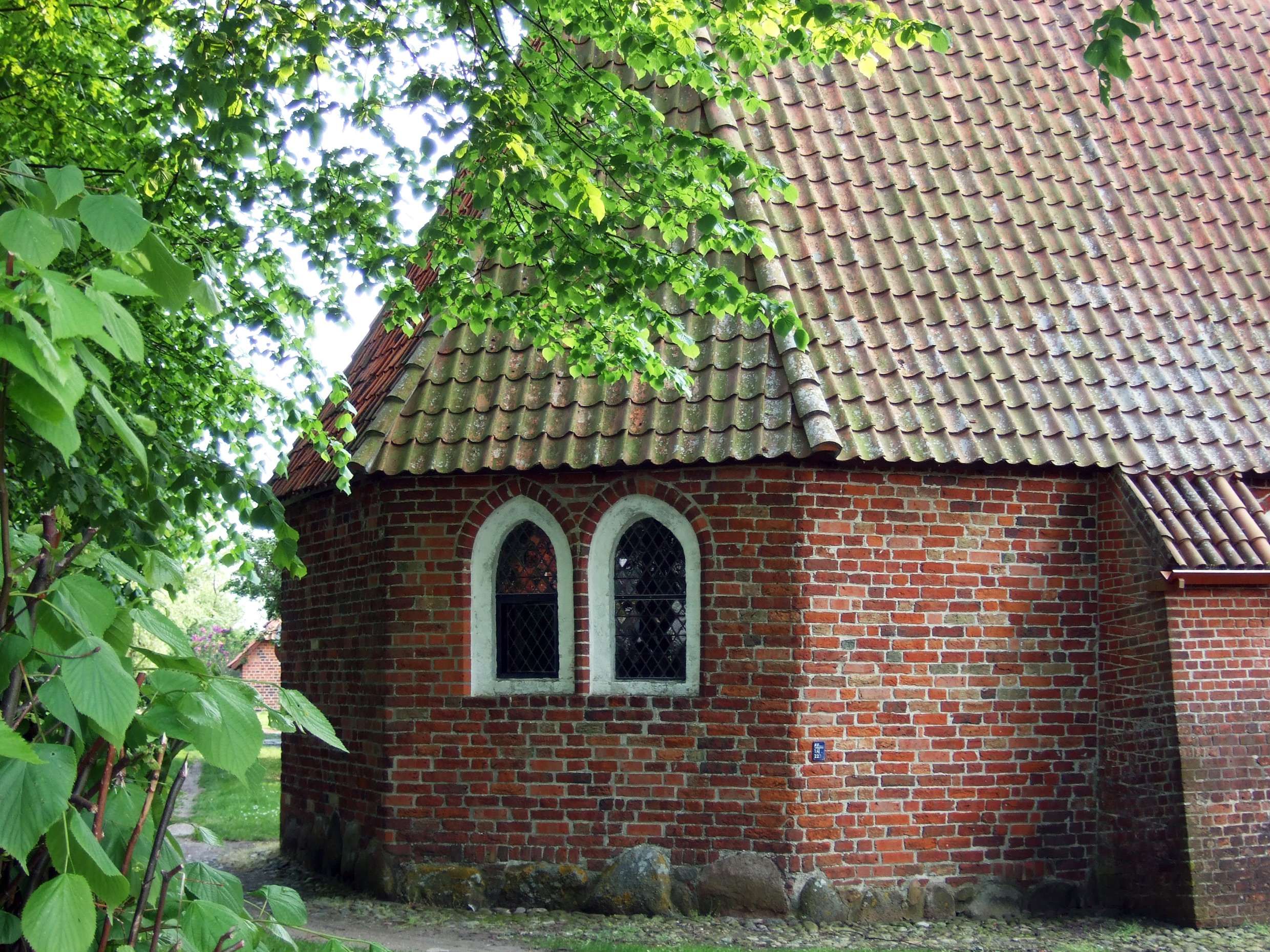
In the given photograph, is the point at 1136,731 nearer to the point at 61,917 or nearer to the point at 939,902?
the point at 939,902

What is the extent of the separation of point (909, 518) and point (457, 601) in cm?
356

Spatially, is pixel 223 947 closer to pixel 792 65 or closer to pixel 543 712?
pixel 543 712

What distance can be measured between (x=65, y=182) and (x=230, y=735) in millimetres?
735

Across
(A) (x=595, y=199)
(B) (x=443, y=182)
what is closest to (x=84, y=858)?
(A) (x=595, y=199)

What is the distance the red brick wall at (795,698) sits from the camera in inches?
355

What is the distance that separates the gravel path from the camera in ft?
27.2

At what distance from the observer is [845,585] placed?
362 inches

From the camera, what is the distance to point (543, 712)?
9.45 m

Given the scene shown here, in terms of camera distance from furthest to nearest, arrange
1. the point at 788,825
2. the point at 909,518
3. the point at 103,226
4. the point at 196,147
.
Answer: the point at 909,518 < the point at 788,825 < the point at 196,147 < the point at 103,226

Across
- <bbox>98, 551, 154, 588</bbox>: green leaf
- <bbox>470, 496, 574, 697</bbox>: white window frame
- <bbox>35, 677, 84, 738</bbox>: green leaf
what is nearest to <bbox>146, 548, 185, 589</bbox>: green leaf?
<bbox>98, 551, 154, 588</bbox>: green leaf

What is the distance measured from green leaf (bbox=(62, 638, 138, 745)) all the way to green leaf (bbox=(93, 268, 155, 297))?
1.41 ft

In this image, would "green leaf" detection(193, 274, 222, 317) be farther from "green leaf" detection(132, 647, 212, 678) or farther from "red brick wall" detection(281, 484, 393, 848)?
"red brick wall" detection(281, 484, 393, 848)

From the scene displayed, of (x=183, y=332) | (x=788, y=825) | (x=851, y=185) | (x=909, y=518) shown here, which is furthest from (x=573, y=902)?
(x=851, y=185)

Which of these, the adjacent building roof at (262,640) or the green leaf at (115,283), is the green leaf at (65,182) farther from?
the adjacent building roof at (262,640)
